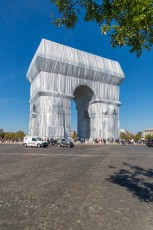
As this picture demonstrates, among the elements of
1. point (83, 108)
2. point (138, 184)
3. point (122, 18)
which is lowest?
point (138, 184)

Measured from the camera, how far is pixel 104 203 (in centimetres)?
526

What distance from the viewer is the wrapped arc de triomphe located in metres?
41.2

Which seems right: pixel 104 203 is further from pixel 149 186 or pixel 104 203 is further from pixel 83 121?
pixel 83 121

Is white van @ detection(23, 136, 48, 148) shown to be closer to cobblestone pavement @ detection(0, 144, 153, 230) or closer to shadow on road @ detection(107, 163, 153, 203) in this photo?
shadow on road @ detection(107, 163, 153, 203)

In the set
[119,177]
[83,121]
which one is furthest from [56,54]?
[119,177]

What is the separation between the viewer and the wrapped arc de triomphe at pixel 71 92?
41.2 metres

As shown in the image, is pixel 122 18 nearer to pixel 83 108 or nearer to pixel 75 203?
pixel 75 203

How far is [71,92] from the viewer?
44.9 metres

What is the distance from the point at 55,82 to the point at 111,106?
14096 mm

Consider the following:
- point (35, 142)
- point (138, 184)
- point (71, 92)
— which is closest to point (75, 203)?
point (138, 184)

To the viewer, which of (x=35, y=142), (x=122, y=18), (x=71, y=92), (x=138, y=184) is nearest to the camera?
(x=122, y=18)

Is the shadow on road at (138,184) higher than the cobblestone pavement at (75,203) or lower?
lower

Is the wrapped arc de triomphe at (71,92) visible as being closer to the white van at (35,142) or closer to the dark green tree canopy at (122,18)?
the white van at (35,142)

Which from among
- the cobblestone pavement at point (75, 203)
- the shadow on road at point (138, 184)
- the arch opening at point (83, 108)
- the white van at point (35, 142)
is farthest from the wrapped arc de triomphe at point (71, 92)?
the cobblestone pavement at point (75, 203)
